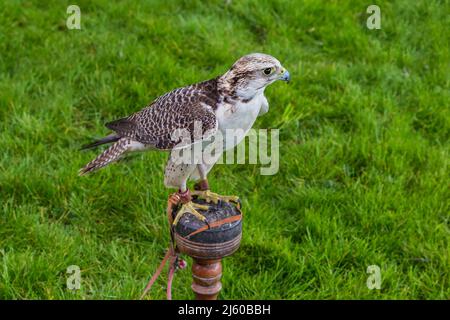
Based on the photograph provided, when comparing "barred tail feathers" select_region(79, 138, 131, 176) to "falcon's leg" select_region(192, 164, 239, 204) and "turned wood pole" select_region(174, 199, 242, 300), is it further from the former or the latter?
"turned wood pole" select_region(174, 199, 242, 300)

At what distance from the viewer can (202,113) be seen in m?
2.80

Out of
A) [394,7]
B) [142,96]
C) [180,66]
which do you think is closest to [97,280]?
[142,96]

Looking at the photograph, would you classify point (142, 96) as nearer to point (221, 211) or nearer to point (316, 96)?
point (316, 96)

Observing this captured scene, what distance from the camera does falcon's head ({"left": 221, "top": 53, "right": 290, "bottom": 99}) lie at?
2.73m

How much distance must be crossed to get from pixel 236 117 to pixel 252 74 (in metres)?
0.20

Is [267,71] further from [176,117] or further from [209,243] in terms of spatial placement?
[209,243]

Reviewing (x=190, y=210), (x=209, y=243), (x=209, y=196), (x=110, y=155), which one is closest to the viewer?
(x=209, y=243)

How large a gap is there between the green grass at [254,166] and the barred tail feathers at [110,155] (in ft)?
2.89

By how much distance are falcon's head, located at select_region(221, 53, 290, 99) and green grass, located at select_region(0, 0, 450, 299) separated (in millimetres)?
1355

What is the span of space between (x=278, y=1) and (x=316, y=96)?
1.43 m

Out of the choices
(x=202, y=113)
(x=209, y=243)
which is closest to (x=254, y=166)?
(x=202, y=113)

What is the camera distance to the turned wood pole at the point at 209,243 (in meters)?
2.67

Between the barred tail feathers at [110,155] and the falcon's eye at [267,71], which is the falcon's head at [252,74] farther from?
the barred tail feathers at [110,155]

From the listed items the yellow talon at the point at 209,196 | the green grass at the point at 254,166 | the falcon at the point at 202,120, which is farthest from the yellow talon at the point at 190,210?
the green grass at the point at 254,166
